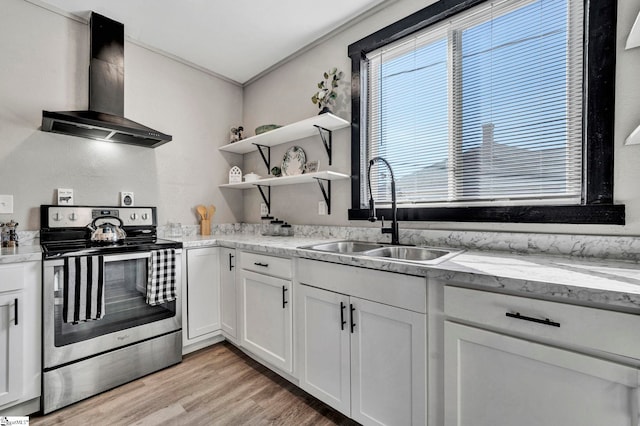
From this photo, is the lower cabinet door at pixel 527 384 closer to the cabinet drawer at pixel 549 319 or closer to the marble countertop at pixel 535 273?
the cabinet drawer at pixel 549 319

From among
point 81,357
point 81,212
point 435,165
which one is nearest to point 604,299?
point 435,165

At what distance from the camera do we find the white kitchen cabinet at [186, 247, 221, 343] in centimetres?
220

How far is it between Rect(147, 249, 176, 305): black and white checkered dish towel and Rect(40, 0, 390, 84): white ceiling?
69.6 inches

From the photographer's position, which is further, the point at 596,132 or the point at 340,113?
the point at 340,113

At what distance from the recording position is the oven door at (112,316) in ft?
5.22

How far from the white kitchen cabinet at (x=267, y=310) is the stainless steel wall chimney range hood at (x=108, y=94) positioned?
1221mm

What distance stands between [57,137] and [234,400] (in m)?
2.24

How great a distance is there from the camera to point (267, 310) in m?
1.89

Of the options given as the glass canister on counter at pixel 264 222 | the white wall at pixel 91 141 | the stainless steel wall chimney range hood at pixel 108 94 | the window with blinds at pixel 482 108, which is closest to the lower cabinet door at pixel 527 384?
the window with blinds at pixel 482 108

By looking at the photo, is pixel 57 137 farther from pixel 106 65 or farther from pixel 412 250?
pixel 412 250

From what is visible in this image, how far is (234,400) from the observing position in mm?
1697

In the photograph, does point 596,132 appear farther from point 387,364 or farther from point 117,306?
point 117,306

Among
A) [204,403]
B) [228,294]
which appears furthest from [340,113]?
[204,403]

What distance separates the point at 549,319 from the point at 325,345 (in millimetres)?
1021
